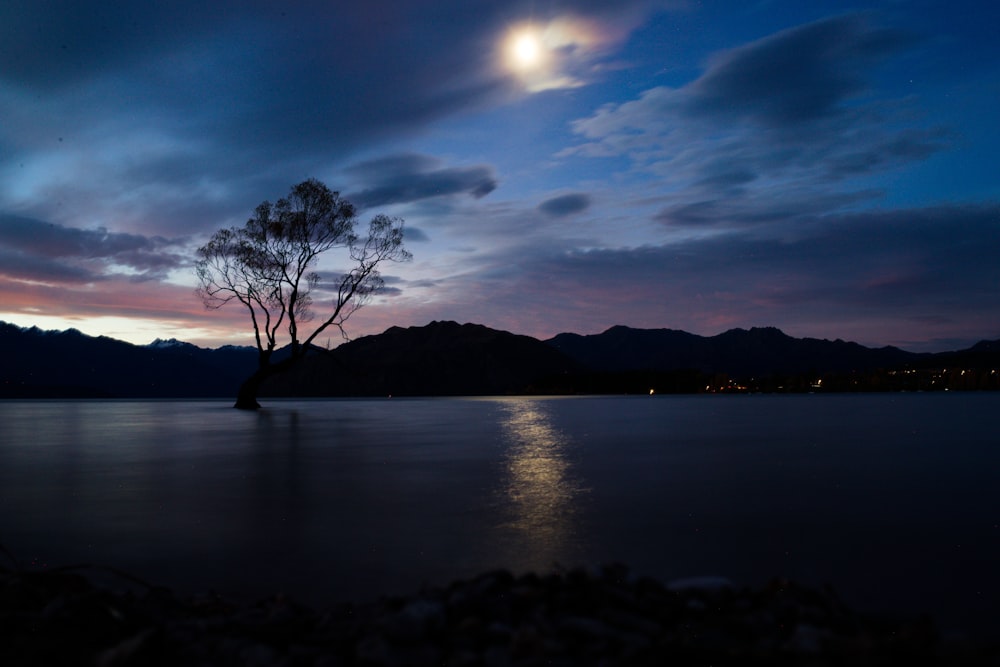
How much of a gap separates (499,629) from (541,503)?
5.43 meters

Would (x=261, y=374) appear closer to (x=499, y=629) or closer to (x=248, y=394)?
(x=248, y=394)

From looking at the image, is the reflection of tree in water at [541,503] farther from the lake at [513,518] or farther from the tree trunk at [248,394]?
the tree trunk at [248,394]

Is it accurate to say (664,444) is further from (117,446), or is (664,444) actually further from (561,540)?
(117,446)

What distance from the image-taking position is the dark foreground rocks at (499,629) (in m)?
3.23

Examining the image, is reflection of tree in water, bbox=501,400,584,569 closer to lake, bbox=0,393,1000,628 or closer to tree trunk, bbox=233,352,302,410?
lake, bbox=0,393,1000,628

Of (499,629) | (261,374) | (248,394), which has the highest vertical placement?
(261,374)

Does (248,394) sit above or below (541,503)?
above

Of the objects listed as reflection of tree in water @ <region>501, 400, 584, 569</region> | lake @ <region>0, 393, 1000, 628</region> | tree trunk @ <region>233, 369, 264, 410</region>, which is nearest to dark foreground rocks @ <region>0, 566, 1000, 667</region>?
lake @ <region>0, 393, 1000, 628</region>

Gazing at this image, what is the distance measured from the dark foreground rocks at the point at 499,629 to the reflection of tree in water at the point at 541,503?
1.47 m

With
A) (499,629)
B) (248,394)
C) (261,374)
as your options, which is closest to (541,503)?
(499,629)

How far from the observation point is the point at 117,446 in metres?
19.5

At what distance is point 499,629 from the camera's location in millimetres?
3723

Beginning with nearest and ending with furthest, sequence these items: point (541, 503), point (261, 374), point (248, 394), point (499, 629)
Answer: point (499, 629) < point (541, 503) < point (261, 374) < point (248, 394)

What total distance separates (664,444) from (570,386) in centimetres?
17836
